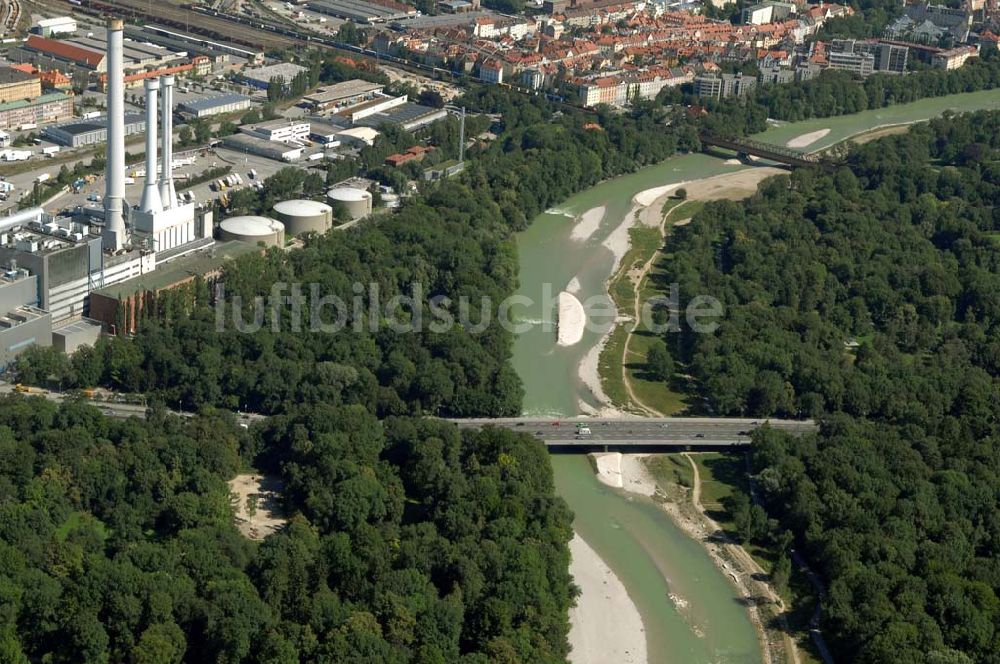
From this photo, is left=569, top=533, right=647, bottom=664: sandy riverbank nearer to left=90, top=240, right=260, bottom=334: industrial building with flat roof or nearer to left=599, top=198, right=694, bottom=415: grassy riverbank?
left=599, top=198, right=694, bottom=415: grassy riverbank

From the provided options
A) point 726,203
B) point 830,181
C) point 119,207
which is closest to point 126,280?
point 119,207

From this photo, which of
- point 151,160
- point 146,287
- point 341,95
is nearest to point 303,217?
point 151,160

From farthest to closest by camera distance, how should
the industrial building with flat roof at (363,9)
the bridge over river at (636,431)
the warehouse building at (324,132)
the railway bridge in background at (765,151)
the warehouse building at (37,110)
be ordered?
1. the industrial building with flat roof at (363,9)
2. the railway bridge in background at (765,151)
3. the warehouse building at (324,132)
4. the warehouse building at (37,110)
5. the bridge over river at (636,431)

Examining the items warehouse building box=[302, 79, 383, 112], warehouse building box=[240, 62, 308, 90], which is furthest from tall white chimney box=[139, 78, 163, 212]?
warehouse building box=[240, 62, 308, 90]

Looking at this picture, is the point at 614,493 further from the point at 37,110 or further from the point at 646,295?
the point at 37,110

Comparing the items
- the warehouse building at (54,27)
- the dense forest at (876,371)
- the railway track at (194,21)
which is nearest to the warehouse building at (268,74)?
the railway track at (194,21)

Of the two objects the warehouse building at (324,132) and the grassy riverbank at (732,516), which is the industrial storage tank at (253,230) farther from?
the grassy riverbank at (732,516)

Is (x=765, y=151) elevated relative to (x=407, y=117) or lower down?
lower down
